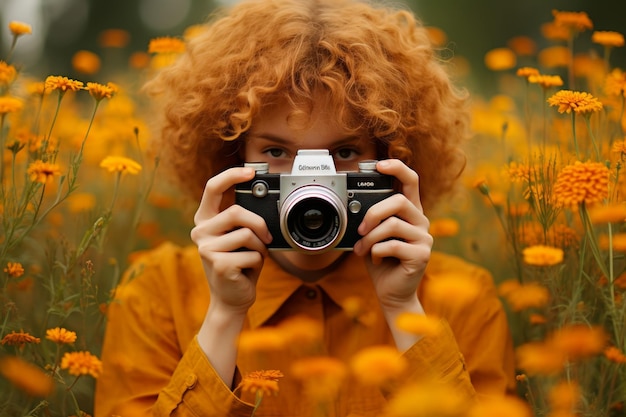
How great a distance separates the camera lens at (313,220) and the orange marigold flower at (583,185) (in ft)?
1.03

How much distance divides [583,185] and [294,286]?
1.81ft

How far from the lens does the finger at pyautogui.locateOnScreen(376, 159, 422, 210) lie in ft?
3.95

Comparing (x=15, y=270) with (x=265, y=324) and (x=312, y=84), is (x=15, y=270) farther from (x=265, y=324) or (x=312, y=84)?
(x=312, y=84)

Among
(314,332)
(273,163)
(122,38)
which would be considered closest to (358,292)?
(273,163)

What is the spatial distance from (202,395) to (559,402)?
54 centimetres

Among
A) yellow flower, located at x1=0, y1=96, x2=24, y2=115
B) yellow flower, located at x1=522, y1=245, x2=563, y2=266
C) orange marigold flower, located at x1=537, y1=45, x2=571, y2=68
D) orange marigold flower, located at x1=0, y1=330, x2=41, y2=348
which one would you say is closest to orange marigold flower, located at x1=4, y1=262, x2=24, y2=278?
orange marigold flower, located at x1=0, y1=330, x2=41, y2=348

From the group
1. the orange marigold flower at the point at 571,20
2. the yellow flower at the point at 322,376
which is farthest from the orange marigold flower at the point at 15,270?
the orange marigold flower at the point at 571,20

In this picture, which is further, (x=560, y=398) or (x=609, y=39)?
(x=609, y=39)

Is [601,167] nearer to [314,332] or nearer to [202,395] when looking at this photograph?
[314,332]

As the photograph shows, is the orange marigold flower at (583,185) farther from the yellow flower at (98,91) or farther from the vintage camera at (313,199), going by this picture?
the yellow flower at (98,91)

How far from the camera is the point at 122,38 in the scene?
2.42 m

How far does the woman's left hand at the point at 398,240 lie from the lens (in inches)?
47.2

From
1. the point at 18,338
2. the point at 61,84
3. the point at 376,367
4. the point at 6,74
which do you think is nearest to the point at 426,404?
the point at 376,367

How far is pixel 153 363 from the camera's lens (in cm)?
139
